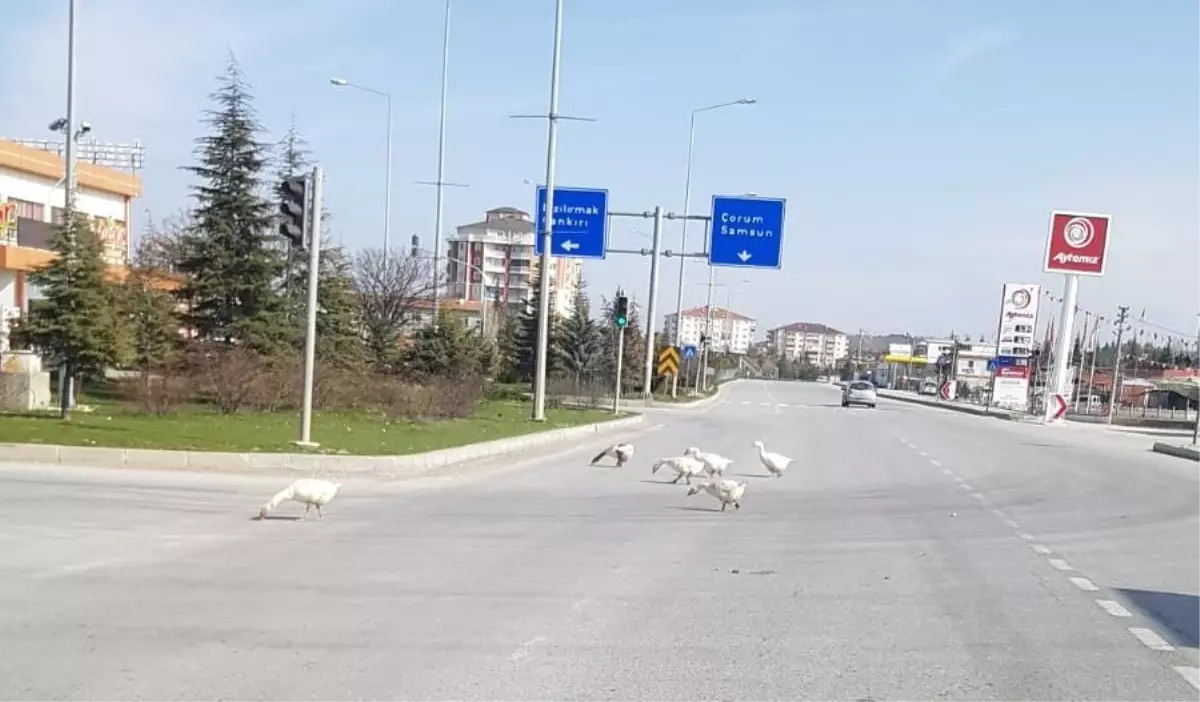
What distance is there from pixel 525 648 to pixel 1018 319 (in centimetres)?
6059

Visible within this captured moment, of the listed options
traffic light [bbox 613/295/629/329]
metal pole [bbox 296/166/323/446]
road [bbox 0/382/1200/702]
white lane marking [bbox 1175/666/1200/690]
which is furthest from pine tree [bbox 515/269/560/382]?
white lane marking [bbox 1175/666/1200/690]

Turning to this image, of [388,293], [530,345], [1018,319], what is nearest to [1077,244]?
[1018,319]

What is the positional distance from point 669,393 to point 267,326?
30.4m

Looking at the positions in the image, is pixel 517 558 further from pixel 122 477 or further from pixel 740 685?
pixel 122 477

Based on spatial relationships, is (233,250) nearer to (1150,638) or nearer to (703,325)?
(1150,638)

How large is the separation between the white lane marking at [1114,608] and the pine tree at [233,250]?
85.7 ft

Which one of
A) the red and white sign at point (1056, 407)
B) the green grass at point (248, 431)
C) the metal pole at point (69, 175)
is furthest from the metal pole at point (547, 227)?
the red and white sign at point (1056, 407)

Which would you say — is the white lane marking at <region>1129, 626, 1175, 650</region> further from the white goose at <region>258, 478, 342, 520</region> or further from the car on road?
the car on road

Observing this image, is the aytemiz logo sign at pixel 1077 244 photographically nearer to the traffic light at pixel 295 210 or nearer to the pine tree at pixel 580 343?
the pine tree at pixel 580 343

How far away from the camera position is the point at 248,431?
65.0 feet

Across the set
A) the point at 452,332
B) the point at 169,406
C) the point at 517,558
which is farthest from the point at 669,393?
the point at 517,558

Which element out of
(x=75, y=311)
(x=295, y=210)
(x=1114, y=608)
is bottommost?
(x=1114, y=608)

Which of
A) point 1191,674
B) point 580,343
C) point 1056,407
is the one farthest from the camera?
point 580,343

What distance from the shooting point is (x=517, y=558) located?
31.9 ft
